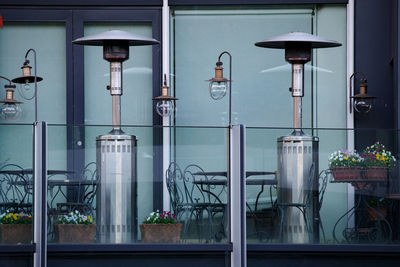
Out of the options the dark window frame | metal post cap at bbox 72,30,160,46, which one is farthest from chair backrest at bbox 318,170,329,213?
the dark window frame

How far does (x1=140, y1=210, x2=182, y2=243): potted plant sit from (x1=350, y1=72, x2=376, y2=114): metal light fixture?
343 centimetres

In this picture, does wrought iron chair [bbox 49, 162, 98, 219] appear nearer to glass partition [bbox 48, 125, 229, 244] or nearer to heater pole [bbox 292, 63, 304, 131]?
glass partition [bbox 48, 125, 229, 244]

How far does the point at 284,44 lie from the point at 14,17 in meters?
3.54

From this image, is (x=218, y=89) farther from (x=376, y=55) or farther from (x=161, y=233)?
(x=161, y=233)

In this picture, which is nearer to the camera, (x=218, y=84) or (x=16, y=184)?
(x=16, y=184)

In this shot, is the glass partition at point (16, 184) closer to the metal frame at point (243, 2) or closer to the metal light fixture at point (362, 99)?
the metal frame at point (243, 2)

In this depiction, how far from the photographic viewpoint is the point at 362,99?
9602mm

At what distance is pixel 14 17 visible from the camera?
393 inches

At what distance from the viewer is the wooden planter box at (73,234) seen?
22.6ft

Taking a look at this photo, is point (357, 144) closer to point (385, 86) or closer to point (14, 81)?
point (385, 86)

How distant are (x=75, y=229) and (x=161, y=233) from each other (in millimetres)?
739

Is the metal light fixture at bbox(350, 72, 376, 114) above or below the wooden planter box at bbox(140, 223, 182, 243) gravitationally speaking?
above

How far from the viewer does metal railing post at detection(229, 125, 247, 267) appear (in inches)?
273

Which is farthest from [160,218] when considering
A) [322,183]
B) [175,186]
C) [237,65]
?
[237,65]
